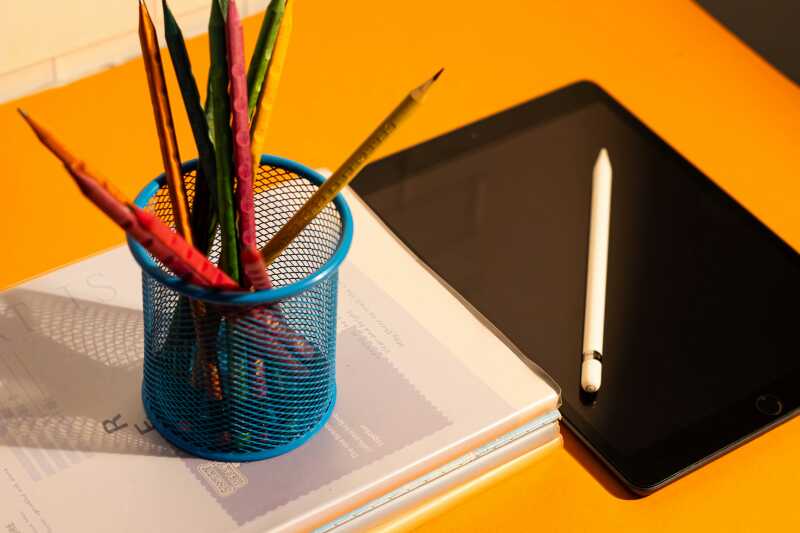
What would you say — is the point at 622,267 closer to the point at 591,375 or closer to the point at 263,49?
the point at 591,375

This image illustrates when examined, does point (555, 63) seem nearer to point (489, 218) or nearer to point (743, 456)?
point (489, 218)

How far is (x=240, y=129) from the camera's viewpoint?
0.52 m

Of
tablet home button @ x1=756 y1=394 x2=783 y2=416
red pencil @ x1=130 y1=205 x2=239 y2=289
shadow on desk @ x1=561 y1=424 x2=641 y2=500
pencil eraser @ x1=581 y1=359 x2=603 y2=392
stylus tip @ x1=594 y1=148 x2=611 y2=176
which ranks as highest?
red pencil @ x1=130 y1=205 x2=239 y2=289

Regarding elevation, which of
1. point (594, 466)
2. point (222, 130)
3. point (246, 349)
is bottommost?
point (594, 466)

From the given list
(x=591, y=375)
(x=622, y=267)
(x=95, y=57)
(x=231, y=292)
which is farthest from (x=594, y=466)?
(x=95, y=57)

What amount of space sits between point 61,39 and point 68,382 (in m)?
0.34

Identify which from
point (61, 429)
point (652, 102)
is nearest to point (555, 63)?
point (652, 102)

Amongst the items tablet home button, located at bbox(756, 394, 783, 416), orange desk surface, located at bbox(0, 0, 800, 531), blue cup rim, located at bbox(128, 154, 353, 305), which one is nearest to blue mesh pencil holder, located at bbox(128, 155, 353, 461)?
blue cup rim, located at bbox(128, 154, 353, 305)

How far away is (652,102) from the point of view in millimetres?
944

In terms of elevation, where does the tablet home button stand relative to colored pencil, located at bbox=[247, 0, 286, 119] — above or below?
below

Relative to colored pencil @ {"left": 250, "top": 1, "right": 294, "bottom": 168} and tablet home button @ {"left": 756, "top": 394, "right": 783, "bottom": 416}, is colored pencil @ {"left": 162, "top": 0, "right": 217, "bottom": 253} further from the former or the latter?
tablet home button @ {"left": 756, "top": 394, "right": 783, "bottom": 416}

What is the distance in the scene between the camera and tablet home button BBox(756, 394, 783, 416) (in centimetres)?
70

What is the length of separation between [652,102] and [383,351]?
1.27ft

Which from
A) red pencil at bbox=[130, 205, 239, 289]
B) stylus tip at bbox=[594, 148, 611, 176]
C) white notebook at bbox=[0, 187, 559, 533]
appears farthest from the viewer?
stylus tip at bbox=[594, 148, 611, 176]
